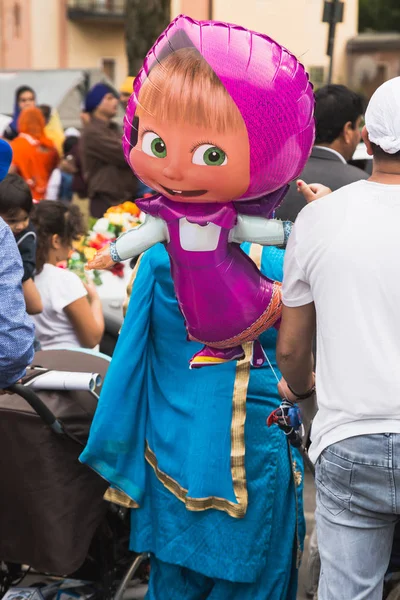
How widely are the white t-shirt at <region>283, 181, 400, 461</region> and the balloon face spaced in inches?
11.6

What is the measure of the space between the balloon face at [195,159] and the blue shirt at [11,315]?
0.60m

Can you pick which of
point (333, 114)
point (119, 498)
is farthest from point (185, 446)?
point (333, 114)

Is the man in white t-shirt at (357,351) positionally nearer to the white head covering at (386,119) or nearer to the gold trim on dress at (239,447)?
the white head covering at (386,119)

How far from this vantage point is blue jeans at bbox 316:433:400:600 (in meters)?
2.35

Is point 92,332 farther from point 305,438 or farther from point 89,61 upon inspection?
point 89,61

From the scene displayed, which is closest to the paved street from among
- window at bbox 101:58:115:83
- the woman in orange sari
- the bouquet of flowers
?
the bouquet of flowers

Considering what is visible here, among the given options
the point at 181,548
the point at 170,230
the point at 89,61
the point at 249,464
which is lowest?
the point at 89,61

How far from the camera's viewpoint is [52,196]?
9055 mm

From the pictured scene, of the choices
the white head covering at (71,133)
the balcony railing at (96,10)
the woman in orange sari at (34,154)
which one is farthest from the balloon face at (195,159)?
the balcony railing at (96,10)

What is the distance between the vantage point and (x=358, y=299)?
91.7 inches

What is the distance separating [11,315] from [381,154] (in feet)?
4.02

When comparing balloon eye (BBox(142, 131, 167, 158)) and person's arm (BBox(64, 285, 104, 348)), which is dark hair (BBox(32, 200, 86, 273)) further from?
balloon eye (BBox(142, 131, 167, 158))

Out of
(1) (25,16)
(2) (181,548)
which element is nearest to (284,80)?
(2) (181,548)

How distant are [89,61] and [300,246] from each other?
3197 centimetres
